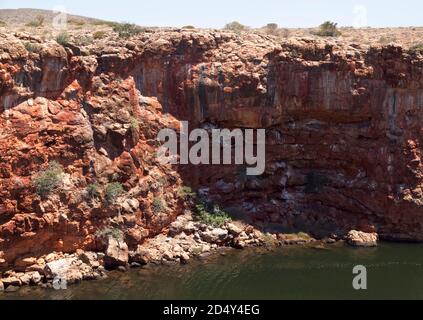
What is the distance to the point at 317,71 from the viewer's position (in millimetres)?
33594

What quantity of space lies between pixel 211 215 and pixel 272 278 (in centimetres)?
664

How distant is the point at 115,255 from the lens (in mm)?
26891

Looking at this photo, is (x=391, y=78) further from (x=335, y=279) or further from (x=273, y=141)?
(x=335, y=279)

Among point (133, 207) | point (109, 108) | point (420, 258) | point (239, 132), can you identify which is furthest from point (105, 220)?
point (420, 258)

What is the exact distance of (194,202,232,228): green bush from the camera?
3155 centimetres

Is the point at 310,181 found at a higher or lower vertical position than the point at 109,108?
lower

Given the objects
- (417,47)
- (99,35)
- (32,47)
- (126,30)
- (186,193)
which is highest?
(126,30)

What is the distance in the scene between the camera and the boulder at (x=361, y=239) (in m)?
31.8

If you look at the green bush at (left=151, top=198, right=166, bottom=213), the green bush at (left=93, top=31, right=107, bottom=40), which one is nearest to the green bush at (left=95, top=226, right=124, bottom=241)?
the green bush at (left=151, top=198, right=166, bottom=213)

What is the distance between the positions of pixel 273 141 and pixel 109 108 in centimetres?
1075

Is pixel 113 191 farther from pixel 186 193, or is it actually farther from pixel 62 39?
pixel 62 39

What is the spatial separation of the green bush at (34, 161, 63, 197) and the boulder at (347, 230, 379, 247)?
57.1ft

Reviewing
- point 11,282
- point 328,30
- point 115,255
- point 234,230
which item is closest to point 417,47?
point 328,30

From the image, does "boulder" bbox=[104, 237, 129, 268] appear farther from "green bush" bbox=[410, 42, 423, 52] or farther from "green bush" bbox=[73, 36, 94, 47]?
"green bush" bbox=[410, 42, 423, 52]
